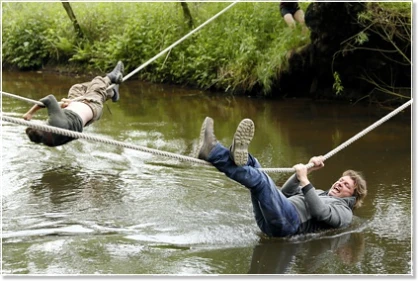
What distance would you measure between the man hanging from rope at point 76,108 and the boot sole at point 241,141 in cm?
113

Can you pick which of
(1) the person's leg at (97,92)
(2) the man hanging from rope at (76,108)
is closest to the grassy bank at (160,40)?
(1) the person's leg at (97,92)

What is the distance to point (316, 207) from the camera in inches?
182

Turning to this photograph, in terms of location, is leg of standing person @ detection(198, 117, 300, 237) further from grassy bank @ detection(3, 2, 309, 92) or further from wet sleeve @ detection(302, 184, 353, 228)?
grassy bank @ detection(3, 2, 309, 92)

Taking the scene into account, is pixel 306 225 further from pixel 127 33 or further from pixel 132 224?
pixel 127 33

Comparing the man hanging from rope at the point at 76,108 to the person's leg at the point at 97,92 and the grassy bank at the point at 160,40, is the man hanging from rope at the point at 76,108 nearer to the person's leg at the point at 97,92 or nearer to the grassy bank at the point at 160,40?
the person's leg at the point at 97,92

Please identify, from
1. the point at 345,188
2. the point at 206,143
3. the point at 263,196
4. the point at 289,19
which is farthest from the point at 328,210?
the point at 289,19

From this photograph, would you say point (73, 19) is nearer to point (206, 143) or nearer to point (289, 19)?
point (289, 19)

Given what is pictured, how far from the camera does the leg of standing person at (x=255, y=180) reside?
4117 mm

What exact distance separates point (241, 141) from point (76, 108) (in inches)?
53.3

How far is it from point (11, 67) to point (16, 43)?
1.89 feet

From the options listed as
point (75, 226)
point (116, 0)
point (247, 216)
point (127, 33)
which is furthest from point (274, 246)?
point (116, 0)

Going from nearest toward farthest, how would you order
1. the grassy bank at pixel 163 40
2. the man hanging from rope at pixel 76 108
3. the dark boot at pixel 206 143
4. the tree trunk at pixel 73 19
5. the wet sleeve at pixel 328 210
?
the dark boot at pixel 206 143
the man hanging from rope at pixel 76 108
the wet sleeve at pixel 328 210
the grassy bank at pixel 163 40
the tree trunk at pixel 73 19

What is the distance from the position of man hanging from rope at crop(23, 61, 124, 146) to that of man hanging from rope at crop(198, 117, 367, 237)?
37.4 inches

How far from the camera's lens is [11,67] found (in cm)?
1507
